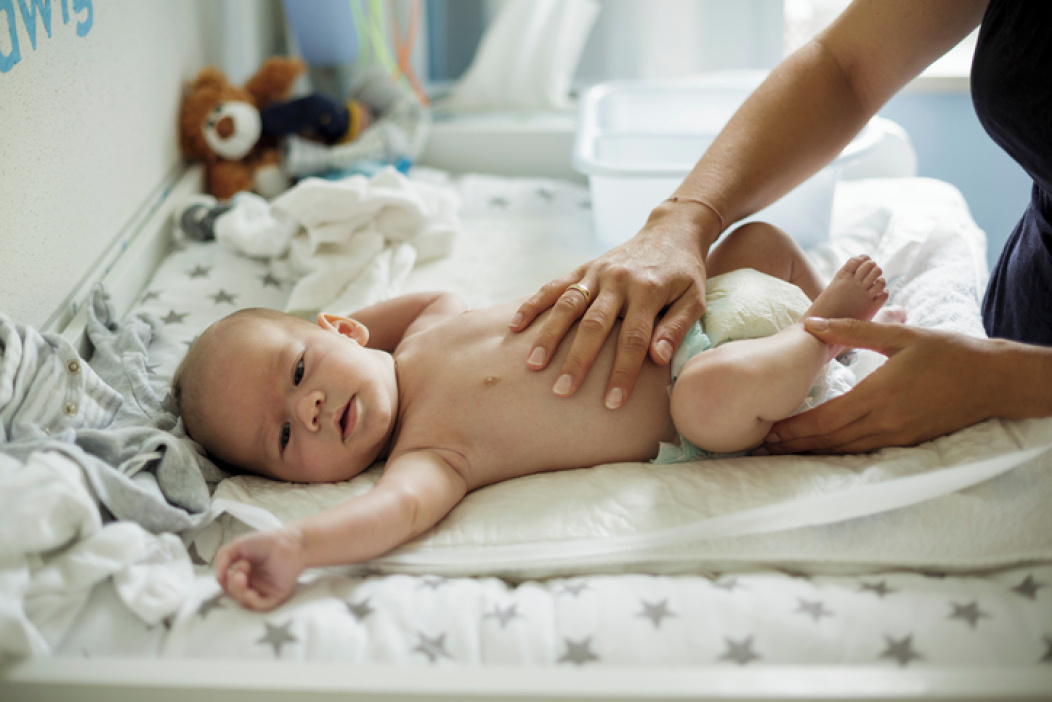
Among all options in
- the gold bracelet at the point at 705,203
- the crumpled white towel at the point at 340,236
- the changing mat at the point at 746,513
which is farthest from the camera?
the crumpled white towel at the point at 340,236

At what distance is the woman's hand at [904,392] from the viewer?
0.86 metres

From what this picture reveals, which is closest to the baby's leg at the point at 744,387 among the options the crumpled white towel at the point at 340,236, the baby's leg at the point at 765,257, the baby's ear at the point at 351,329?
the baby's leg at the point at 765,257

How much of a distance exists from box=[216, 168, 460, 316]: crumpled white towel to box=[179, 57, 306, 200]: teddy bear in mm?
254

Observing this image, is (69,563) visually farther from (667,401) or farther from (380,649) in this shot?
(667,401)

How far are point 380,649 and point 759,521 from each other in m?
0.39

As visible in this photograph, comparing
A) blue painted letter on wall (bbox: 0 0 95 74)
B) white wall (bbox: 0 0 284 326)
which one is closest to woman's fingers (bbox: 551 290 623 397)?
white wall (bbox: 0 0 284 326)

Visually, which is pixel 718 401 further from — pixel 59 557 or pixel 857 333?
pixel 59 557

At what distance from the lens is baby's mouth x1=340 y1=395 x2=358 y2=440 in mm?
989

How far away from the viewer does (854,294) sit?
974 millimetres

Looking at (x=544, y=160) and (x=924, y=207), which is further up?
(x=924, y=207)

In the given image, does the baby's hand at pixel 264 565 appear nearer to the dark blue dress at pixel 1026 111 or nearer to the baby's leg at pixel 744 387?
the baby's leg at pixel 744 387

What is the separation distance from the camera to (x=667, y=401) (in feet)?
3.26

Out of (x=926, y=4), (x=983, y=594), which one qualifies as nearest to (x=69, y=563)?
(x=983, y=594)

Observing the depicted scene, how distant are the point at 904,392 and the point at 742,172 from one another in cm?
41
